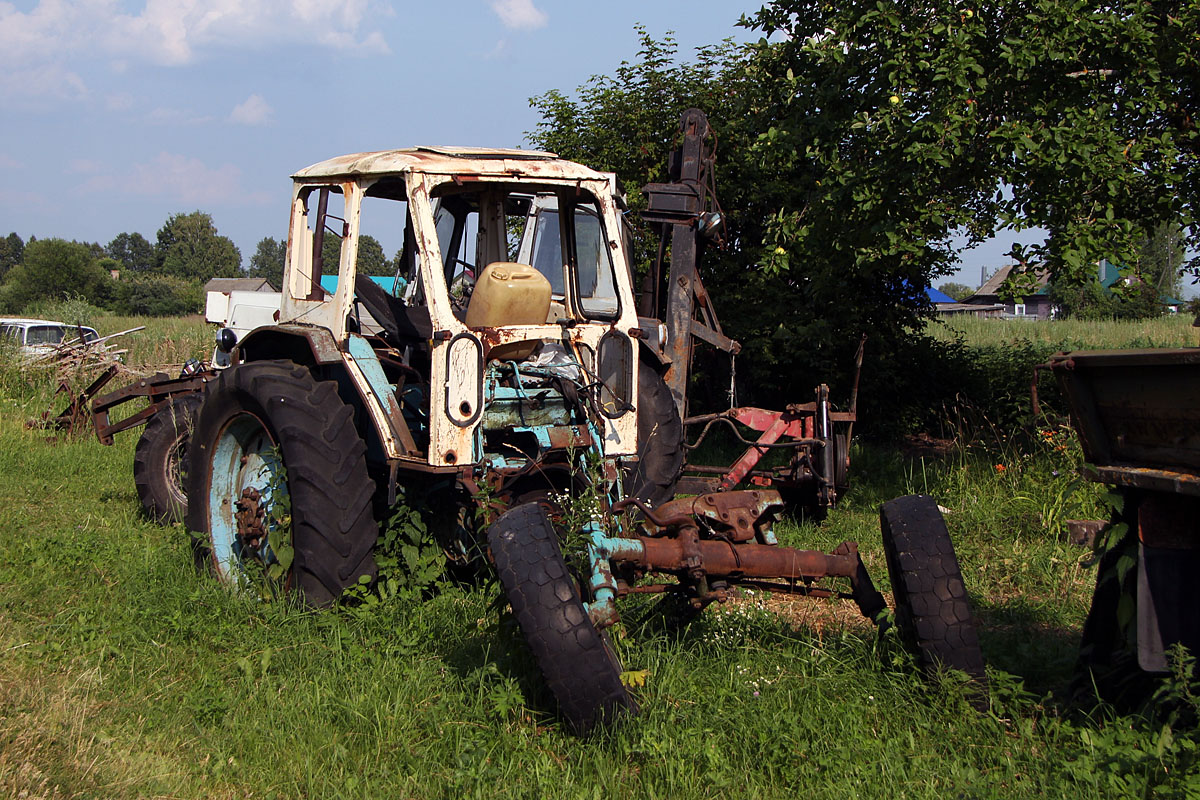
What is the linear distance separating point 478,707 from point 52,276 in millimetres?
64276

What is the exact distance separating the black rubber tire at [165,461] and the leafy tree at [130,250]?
372 feet

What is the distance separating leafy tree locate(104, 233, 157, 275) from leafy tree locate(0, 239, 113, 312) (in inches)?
2045

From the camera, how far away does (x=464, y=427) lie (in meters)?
4.55

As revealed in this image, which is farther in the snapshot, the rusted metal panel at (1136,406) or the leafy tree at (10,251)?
the leafy tree at (10,251)

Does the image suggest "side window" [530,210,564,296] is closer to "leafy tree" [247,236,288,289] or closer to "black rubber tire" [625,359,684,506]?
"black rubber tire" [625,359,684,506]

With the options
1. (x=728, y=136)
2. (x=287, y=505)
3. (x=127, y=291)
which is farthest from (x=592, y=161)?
(x=127, y=291)

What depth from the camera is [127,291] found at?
62.5 meters

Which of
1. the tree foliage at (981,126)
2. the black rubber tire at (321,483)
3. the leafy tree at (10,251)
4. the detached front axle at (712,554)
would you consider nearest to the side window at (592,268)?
the tree foliage at (981,126)

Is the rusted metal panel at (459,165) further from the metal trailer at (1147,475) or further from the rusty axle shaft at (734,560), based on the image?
the metal trailer at (1147,475)

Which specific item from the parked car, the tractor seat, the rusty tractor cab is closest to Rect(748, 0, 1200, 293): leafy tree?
the rusty tractor cab

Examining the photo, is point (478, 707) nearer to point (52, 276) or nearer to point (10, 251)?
point (52, 276)

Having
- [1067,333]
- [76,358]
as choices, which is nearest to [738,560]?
[76,358]

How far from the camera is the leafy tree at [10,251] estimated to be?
10244cm

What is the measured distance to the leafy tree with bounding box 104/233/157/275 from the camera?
366 ft
